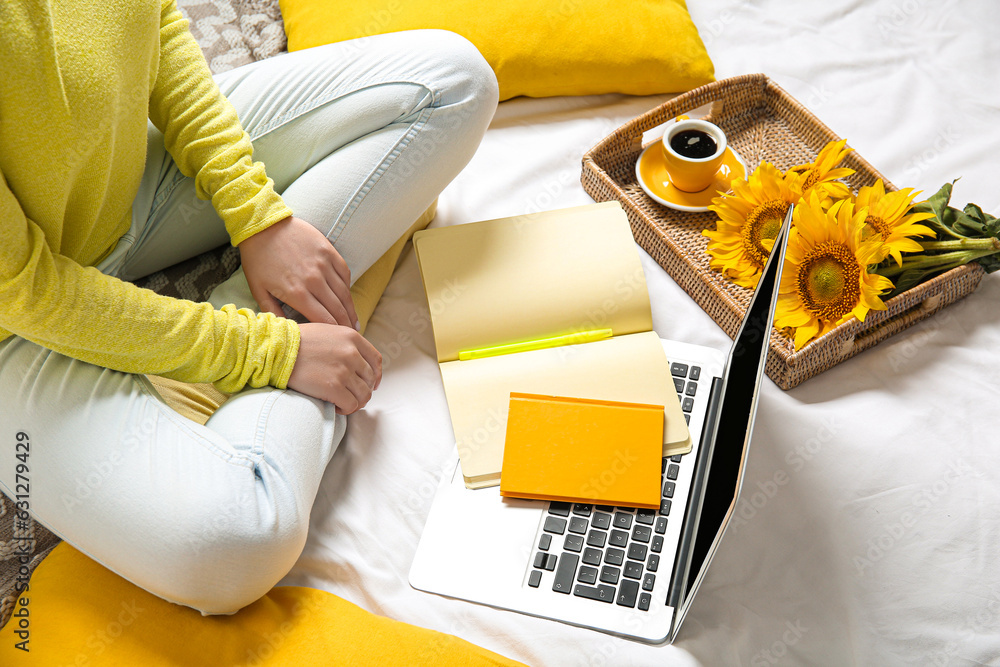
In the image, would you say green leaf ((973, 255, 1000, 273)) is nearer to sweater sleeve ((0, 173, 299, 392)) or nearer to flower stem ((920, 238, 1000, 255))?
flower stem ((920, 238, 1000, 255))

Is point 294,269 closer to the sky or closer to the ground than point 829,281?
closer to the sky

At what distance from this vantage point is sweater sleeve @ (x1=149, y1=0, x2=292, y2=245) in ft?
2.48

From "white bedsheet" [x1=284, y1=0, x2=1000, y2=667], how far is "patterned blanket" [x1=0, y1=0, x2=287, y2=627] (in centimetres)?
23

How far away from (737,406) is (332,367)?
0.41m

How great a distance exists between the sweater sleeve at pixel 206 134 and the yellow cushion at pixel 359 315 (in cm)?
16

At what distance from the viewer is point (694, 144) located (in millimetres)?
920

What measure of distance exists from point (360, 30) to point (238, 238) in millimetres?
457

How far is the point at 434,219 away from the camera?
3.31 ft

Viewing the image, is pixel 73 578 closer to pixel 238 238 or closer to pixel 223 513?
pixel 223 513

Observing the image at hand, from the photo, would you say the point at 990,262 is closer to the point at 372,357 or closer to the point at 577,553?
the point at 577,553

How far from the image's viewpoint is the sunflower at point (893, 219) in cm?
77

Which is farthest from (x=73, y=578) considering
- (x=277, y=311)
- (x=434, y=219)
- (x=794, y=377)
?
(x=794, y=377)
